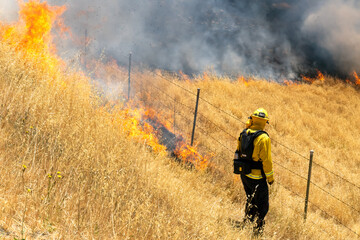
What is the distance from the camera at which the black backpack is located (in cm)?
421

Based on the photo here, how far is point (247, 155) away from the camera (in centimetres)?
425

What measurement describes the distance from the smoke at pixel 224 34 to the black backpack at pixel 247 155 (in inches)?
372

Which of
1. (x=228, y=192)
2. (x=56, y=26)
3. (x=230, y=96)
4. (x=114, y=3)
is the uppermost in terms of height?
(x=114, y=3)

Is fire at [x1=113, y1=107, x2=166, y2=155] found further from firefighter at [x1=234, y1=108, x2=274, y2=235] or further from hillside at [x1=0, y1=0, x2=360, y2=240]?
firefighter at [x1=234, y1=108, x2=274, y2=235]

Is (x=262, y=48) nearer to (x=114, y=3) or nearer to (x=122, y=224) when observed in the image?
(x=114, y=3)

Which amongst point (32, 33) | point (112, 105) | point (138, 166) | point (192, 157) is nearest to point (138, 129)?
point (112, 105)

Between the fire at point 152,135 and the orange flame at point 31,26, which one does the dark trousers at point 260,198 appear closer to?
the fire at point 152,135

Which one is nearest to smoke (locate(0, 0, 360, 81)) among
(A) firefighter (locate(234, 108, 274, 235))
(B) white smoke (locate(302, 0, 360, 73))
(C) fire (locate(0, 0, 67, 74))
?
(B) white smoke (locate(302, 0, 360, 73))

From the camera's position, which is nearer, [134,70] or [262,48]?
[134,70]

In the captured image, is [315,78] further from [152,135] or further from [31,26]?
[31,26]

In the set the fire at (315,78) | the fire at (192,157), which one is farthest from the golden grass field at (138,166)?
the fire at (315,78)

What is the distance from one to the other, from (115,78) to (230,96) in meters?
3.88

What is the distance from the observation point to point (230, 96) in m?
11.3

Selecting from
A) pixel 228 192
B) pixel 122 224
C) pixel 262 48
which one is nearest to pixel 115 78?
pixel 228 192
